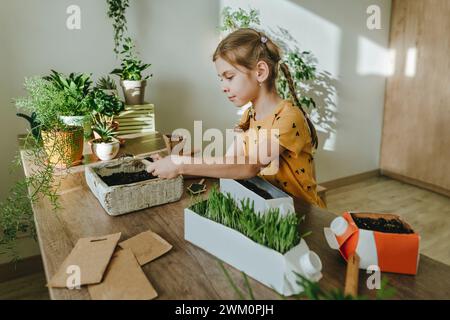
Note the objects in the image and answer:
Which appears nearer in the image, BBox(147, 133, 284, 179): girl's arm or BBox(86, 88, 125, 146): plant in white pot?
BBox(147, 133, 284, 179): girl's arm

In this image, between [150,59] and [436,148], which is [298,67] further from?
[436,148]

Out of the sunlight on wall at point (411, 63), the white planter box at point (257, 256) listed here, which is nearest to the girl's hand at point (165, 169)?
the white planter box at point (257, 256)

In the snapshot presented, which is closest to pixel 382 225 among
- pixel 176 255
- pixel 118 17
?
pixel 176 255

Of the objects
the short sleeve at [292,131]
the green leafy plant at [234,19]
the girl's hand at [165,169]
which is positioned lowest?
the girl's hand at [165,169]

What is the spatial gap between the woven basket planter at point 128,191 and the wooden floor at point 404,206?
4.34 feet

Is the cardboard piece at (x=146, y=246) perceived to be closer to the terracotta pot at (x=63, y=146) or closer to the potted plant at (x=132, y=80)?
the terracotta pot at (x=63, y=146)

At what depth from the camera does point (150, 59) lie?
8.66 ft

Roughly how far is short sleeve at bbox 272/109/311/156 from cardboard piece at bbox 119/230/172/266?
61 centimetres

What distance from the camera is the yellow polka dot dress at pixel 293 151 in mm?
1502

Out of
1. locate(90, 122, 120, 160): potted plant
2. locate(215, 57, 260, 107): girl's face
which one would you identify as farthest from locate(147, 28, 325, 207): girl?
locate(90, 122, 120, 160): potted plant

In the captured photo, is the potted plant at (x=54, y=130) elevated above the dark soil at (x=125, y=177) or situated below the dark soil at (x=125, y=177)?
above

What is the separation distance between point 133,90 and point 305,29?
174 cm

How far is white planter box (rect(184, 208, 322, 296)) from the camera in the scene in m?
0.88

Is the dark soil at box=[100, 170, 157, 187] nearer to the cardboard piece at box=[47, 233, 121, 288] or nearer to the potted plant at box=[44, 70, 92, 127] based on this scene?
the cardboard piece at box=[47, 233, 121, 288]
